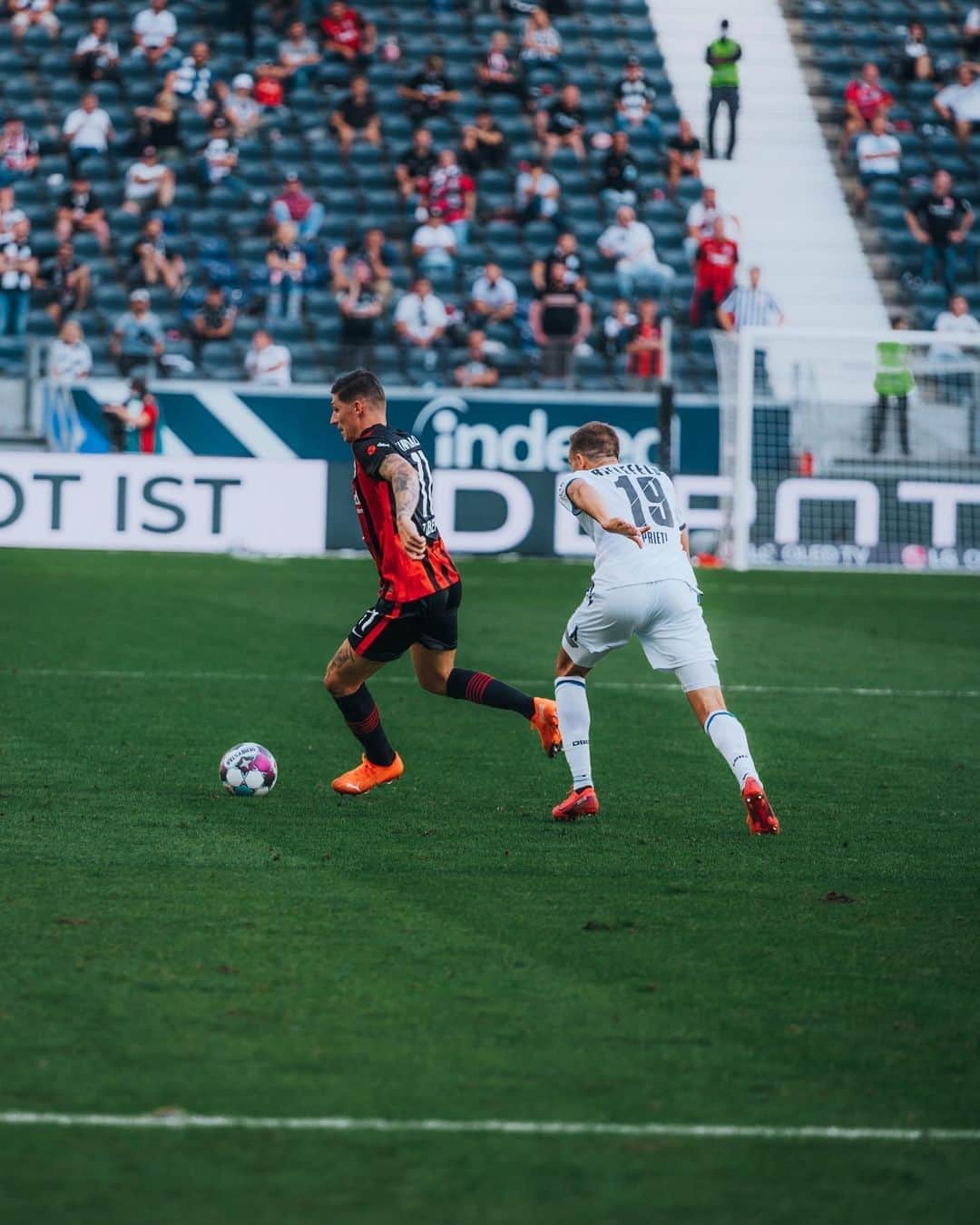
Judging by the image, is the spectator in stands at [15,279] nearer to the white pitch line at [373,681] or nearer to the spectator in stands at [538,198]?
the spectator in stands at [538,198]

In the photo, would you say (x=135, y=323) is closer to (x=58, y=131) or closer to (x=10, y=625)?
(x=58, y=131)

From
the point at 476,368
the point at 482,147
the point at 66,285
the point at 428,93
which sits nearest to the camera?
the point at 476,368

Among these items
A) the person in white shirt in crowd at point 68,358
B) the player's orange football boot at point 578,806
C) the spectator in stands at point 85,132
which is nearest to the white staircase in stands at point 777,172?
the spectator in stands at point 85,132

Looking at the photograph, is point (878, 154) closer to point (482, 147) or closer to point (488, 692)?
point (482, 147)

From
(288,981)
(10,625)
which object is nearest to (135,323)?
(10,625)

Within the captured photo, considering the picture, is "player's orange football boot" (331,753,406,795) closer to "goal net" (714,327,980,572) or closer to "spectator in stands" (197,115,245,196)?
"goal net" (714,327,980,572)

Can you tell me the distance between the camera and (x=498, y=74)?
2834cm

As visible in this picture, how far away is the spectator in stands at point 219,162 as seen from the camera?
26312mm

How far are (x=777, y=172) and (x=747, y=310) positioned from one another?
5914 mm

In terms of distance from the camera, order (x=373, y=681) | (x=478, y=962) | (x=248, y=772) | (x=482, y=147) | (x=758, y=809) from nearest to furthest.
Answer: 1. (x=478, y=962)
2. (x=758, y=809)
3. (x=248, y=772)
4. (x=373, y=681)
5. (x=482, y=147)

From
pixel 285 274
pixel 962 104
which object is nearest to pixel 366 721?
pixel 285 274

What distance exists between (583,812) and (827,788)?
155 centimetres

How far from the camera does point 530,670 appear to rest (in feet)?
42.8

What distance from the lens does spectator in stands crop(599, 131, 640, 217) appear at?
90.0 ft
